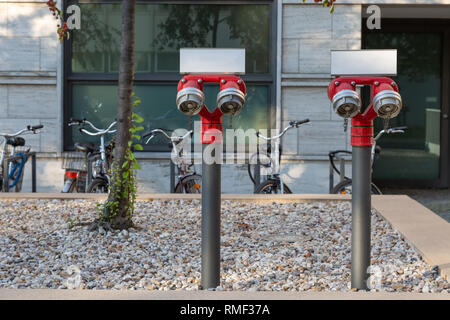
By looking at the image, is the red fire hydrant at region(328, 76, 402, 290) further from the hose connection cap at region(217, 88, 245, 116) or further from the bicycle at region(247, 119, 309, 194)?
the bicycle at region(247, 119, 309, 194)

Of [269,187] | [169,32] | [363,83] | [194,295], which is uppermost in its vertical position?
[169,32]

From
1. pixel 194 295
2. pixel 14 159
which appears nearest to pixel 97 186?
pixel 14 159

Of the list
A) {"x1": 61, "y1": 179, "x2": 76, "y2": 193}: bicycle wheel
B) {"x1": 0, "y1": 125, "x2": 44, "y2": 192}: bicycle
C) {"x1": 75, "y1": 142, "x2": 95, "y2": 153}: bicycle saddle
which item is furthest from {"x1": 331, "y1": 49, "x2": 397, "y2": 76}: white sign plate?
{"x1": 0, "y1": 125, "x2": 44, "y2": 192}: bicycle

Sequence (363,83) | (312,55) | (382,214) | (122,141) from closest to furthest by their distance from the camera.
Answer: (363,83), (122,141), (382,214), (312,55)

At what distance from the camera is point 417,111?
463 inches

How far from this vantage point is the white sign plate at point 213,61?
3627mm

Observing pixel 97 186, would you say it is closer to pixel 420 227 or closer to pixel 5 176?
pixel 5 176

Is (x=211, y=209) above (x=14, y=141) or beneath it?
beneath

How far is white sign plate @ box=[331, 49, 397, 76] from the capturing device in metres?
3.62

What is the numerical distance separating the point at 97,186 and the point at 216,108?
455 centimetres

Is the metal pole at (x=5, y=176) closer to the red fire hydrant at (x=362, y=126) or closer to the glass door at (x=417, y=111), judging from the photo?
the red fire hydrant at (x=362, y=126)

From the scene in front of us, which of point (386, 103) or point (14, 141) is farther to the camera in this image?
point (14, 141)

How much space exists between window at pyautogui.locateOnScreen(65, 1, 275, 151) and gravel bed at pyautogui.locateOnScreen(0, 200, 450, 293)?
3011 mm
